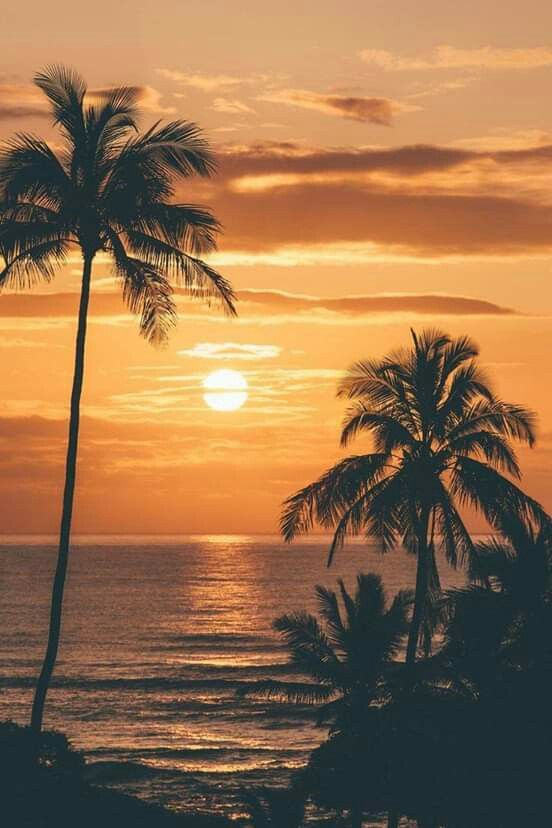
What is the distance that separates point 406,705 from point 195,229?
12.3 m

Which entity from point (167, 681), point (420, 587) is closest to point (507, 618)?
point (420, 587)

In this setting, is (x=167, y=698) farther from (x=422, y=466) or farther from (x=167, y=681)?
(x=422, y=466)

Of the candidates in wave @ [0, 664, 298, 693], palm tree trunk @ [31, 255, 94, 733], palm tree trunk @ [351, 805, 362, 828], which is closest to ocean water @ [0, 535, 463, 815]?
wave @ [0, 664, 298, 693]

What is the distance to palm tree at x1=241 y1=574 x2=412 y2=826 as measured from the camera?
108 ft

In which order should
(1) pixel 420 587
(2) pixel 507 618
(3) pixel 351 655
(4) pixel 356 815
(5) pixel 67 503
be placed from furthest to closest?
(3) pixel 351 655 → (4) pixel 356 815 → (1) pixel 420 587 → (5) pixel 67 503 → (2) pixel 507 618

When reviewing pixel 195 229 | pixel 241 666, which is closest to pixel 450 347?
pixel 195 229

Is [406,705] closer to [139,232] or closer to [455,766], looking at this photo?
[455,766]

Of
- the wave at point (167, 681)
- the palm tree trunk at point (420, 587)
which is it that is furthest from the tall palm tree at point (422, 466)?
the wave at point (167, 681)

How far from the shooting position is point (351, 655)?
33.6 metres

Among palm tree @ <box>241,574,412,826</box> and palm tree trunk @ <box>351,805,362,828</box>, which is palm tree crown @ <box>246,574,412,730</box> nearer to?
palm tree @ <box>241,574,412,826</box>

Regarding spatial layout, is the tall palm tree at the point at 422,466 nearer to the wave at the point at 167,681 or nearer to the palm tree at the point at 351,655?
the palm tree at the point at 351,655

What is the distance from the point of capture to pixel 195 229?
27531mm

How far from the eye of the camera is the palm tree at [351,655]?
32812 millimetres

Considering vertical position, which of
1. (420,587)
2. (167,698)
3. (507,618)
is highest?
(420,587)
